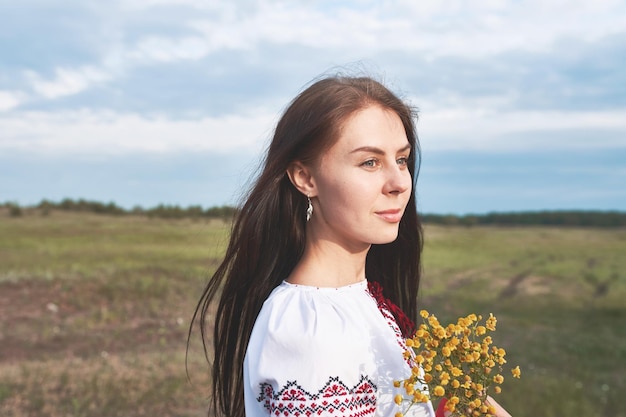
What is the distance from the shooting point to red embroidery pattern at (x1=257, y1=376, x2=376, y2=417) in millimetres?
2414

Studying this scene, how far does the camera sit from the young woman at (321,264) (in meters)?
2.48

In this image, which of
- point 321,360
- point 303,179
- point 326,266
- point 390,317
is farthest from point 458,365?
point 303,179

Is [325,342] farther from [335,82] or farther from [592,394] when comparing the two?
[592,394]

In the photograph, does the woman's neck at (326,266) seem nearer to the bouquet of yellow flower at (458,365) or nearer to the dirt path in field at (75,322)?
the bouquet of yellow flower at (458,365)

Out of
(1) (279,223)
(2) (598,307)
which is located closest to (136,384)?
(1) (279,223)

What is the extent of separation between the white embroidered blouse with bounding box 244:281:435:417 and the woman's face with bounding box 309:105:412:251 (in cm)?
30

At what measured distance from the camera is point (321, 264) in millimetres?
2896

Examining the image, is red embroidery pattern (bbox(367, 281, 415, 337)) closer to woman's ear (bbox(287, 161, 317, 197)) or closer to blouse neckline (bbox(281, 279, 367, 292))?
blouse neckline (bbox(281, 279, 367, 292))

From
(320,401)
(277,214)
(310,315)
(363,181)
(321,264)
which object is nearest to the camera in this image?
(320,401)

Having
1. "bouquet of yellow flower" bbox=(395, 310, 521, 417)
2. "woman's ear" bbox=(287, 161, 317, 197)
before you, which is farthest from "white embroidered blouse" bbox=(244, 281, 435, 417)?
"woman's ear" bbox=(287, 161, 317, 197)

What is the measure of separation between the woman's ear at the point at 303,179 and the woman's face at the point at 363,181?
0.8 inches

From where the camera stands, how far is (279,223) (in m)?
3.06

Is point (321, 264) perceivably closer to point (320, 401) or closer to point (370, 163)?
point (370, 163)

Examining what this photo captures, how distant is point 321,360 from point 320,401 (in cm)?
14
